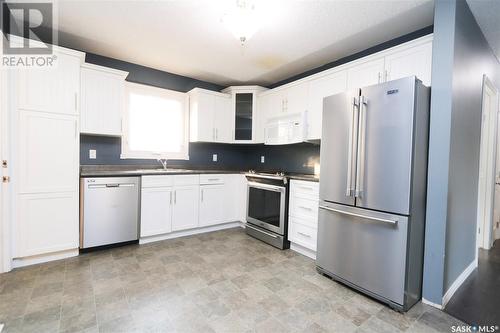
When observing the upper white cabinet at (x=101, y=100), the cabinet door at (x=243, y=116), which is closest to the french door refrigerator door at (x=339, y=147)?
the cabinet door at (x=243, y=116)

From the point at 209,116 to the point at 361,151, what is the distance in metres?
2.54

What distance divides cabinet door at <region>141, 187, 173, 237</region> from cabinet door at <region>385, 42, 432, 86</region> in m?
2.93

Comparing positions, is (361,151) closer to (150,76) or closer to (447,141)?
(447,141)

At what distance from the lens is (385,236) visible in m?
1.87

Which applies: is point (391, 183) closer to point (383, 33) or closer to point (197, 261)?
point (383, 33)

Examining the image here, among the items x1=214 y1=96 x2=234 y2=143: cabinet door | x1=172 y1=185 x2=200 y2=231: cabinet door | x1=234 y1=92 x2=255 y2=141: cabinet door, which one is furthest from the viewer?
x1=234 y1=92 x2=255 y2=141: cabinet door

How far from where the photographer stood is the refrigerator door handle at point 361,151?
1990 millimetres

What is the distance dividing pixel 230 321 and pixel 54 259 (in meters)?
2.14

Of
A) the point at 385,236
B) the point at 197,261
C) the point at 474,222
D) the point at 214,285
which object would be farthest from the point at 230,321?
the point at 474,222

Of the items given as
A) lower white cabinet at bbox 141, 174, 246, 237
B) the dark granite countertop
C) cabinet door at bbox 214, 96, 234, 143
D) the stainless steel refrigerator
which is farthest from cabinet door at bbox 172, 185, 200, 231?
the stainless steel refrigerator

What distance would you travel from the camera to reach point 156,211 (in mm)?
3100

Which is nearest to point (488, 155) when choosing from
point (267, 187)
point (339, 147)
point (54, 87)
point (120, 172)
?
point (339, 147)

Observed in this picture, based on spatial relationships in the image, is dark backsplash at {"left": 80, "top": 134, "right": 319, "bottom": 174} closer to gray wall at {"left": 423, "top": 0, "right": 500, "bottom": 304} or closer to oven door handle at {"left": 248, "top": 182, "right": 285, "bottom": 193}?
oven door handle at {"left": 248, "top": 182, "right": 285, "bottom": 193}

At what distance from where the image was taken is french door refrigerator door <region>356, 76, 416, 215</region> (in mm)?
1766
